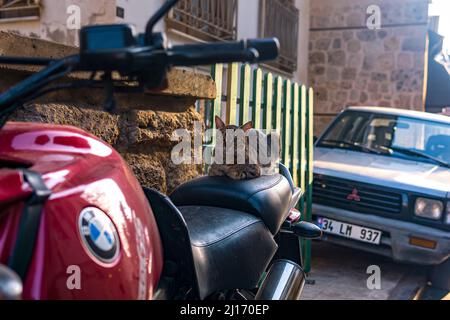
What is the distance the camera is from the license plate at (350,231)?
4637 millimetres

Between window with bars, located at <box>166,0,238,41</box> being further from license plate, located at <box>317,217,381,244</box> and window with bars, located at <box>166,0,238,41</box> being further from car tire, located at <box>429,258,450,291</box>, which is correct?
car tire, located at <box>429,258,450,291</box>

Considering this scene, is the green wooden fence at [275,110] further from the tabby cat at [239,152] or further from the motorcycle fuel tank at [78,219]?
the motorcycle fuel tank at [78,219]

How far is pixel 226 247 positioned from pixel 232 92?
199 centimetres

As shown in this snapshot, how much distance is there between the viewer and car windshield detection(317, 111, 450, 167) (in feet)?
17.6

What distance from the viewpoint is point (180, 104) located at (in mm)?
2893

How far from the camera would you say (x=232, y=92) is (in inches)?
136

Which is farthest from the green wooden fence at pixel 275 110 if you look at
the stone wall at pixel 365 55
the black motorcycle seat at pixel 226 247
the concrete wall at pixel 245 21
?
the stone wall at pixel 365 55

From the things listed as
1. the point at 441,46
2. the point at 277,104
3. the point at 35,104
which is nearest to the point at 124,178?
the point at 35,104

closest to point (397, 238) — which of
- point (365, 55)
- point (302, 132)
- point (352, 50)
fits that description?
point (302, 132)

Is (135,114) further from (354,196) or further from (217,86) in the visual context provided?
(354,196)

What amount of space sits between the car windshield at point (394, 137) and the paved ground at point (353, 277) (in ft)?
3.74

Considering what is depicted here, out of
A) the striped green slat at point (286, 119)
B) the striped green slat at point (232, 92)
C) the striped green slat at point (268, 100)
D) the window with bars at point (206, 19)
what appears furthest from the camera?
the window with bars at point (206, 19)

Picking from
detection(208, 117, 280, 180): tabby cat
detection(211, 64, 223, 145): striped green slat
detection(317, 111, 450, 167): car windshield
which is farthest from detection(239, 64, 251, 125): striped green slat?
detection(317, 111, 450, 167): car windshield

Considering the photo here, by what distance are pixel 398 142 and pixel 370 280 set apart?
1.60 meters
